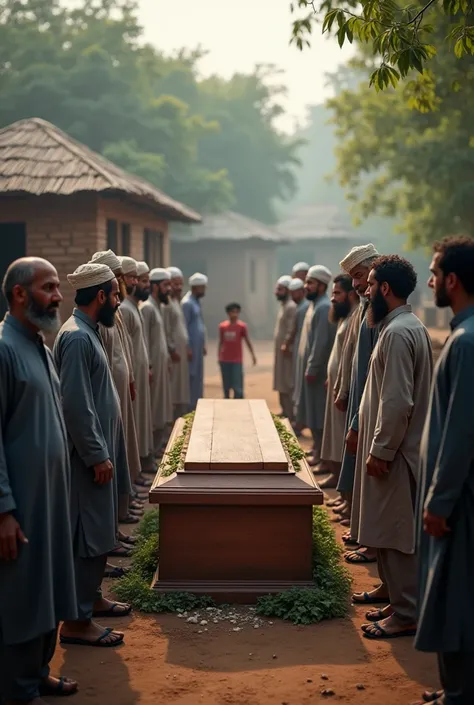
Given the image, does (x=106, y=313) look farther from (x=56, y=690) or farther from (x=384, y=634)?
(x=384, y=634)

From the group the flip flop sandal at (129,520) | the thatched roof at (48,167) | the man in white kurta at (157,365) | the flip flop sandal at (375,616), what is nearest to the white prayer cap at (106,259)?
the flip flop sandal at (129,520)

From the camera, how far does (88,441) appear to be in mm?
4707

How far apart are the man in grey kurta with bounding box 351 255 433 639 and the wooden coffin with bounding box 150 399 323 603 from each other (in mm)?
463

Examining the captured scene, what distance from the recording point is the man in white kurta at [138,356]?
8.16m

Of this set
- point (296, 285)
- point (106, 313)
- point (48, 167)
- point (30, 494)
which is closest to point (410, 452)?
point (106, 313)

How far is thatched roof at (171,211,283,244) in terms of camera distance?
3048cm

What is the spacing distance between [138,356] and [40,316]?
15.1 feet

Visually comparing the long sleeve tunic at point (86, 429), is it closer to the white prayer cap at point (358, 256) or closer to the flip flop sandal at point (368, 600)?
the flip flop sandal at point (368, 600)

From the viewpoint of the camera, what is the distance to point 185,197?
3128cm

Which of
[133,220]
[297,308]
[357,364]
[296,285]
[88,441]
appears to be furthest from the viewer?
[133,220]

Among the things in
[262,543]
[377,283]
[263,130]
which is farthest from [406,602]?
[263,130]

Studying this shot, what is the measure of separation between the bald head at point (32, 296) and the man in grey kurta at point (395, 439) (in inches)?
→ 77.2

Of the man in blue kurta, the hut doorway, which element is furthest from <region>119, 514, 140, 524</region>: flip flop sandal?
the hut doorway

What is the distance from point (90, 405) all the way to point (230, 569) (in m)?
1.49
